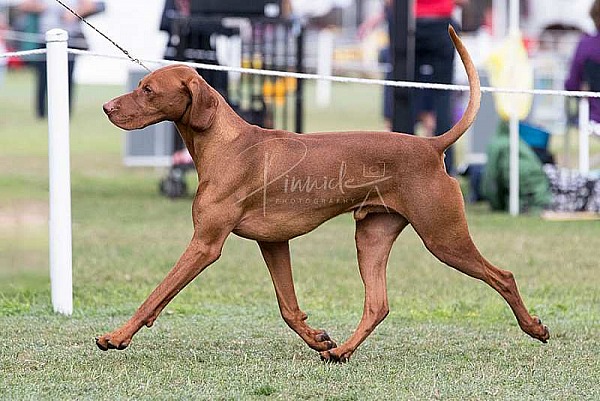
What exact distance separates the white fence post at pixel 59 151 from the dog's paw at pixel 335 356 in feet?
5.44

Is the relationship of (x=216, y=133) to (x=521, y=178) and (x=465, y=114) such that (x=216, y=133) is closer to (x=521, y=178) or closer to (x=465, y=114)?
(x=465, y=114)

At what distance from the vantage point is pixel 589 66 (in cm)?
1062

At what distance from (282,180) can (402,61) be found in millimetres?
4935

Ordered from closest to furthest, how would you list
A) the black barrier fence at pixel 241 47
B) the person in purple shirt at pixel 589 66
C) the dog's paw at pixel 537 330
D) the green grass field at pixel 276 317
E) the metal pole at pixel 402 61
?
1. the green grass field at pixel 276 317
2. the dog's paw at pixel 537 330
3. the metal pole at pixel 402 61
4. the person in purple shirt at pixel 589 66
5. the black barrier fence at pixel 241 47

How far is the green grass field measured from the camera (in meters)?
4.57

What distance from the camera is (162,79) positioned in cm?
484

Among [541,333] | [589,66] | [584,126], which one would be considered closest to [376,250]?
[541,333]

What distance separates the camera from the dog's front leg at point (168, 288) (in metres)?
4.73

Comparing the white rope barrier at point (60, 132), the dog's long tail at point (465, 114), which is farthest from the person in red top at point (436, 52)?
the dog's long tail at point (465, 114)

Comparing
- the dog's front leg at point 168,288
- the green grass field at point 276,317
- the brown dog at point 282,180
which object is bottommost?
the green grass field at point 276,317

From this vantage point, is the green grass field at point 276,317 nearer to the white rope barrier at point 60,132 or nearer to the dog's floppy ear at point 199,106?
the white rope barrier at point 60,132

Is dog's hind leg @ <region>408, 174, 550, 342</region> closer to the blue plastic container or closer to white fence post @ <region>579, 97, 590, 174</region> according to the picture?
white fence post @ <region>579, 97, 590, 174</region>

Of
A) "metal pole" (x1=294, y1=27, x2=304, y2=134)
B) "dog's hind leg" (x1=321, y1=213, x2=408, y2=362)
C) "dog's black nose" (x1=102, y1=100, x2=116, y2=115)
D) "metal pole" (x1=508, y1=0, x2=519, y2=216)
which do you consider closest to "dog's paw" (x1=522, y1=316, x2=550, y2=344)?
"dog's hind leg" (x1=321, y1=213, x2=408, y2=362)

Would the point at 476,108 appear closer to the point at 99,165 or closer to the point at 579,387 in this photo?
the point at 579,387
